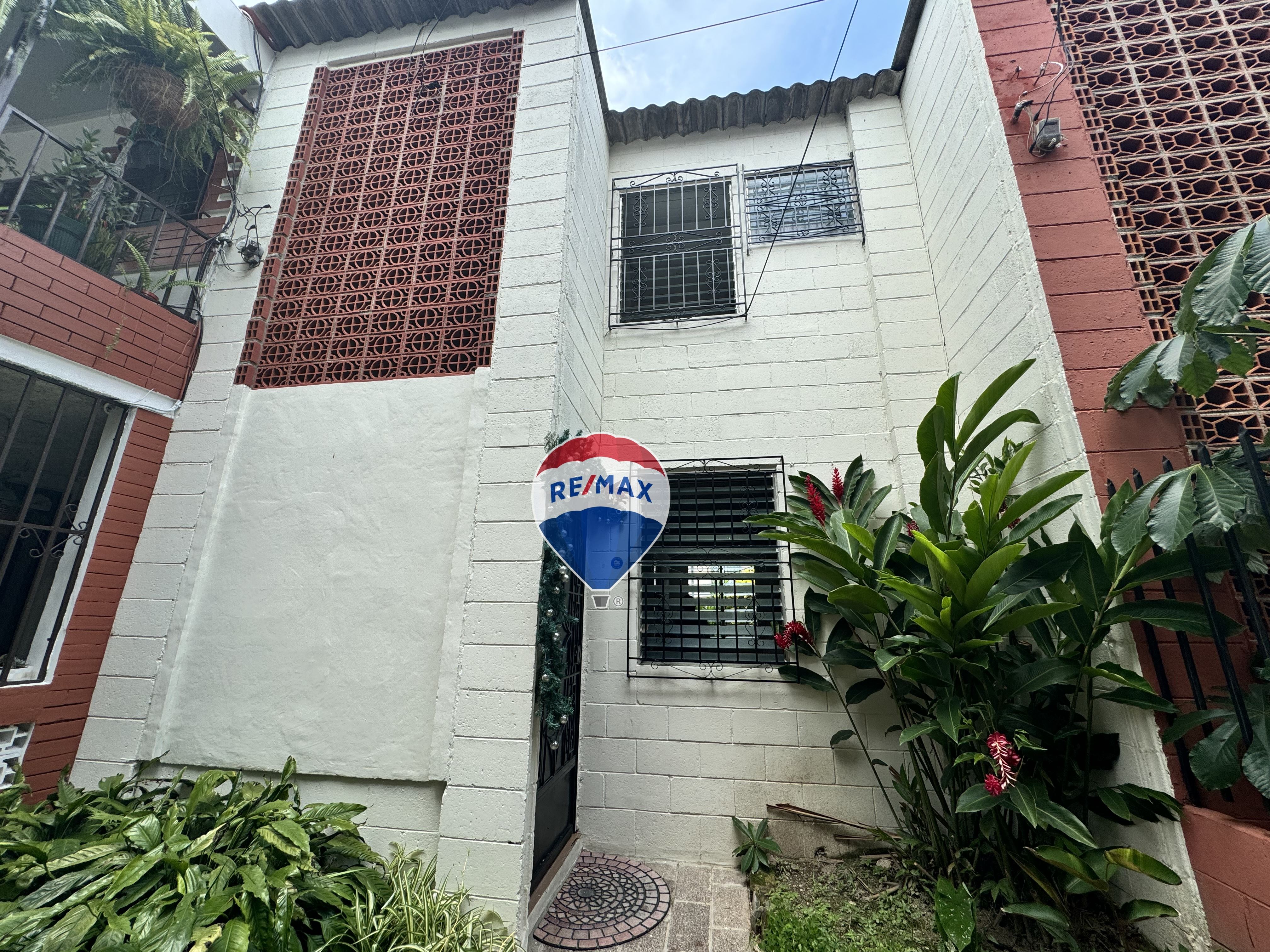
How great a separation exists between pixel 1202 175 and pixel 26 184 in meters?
6.01

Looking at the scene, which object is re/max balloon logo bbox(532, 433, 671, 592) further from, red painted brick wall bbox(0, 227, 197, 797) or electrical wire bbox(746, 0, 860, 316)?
red painted brick wall bbox(0, 227, 197, 797)

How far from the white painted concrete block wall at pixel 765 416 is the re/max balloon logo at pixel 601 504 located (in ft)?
0.79

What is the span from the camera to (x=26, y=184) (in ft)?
9.26

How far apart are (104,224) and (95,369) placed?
1018 millimetres

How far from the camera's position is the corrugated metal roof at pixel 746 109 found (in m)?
4.09

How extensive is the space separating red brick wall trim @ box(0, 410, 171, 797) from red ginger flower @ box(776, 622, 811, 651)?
3692mm

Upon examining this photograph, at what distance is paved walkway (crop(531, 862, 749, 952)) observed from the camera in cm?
233

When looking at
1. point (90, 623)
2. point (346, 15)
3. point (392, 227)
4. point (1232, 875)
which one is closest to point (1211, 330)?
point (1232, 875)

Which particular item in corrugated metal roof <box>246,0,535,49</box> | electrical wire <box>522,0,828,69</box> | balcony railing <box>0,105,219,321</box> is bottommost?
balcony railing <box>0,105,219,321</box>

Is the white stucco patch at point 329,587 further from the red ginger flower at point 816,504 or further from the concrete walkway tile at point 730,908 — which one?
the red ginger flower at point 816,504

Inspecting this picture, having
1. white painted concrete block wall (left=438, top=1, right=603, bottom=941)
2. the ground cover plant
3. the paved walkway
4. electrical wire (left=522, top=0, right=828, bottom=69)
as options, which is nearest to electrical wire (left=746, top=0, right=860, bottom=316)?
electrical wire (left=522, top=0, right=828, bottom=69)

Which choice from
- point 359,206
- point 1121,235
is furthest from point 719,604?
point 359,206

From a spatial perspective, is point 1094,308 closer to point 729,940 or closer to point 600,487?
point 600,487

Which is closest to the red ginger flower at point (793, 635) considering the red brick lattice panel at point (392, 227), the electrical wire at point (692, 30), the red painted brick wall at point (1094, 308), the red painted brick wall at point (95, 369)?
the red painted brick wall at point (1094, 308)
